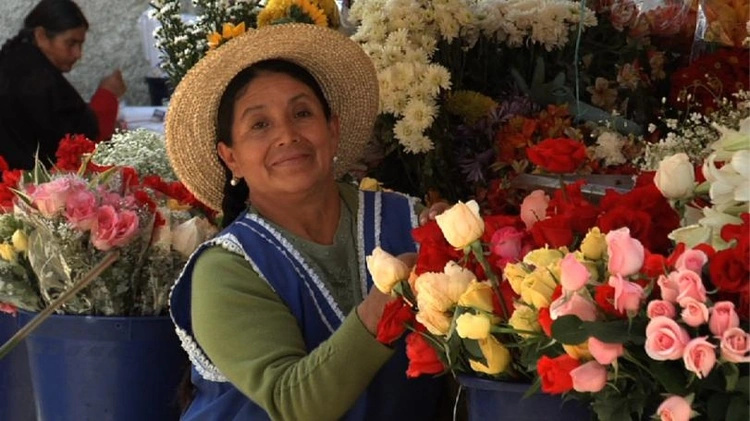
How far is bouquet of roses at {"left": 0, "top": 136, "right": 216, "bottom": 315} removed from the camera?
2.40 m

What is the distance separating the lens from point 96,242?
7.83ft

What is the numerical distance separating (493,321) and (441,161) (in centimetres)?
140

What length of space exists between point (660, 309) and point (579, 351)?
12cm

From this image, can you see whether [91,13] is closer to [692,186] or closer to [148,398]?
[148,398]

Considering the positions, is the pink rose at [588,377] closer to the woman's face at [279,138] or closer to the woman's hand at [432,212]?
the woman's hand at [432,212]

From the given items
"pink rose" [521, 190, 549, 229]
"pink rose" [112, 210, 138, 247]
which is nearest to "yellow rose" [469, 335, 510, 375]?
"pink rose" [521, 190, 549, 229]

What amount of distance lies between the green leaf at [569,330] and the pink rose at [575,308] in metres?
0.01

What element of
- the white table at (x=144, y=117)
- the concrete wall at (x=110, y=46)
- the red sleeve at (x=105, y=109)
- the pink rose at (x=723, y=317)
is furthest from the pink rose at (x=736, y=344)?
the concrete wall at (x=110, y=46)

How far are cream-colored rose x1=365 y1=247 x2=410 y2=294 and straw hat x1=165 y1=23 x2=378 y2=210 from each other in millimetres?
692

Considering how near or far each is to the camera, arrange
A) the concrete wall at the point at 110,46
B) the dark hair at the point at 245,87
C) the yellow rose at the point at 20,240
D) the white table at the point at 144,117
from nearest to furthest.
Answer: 1. the dark hair at the point at 245,87
2. the yellow rose at the point at 20,240
3. the white table at the point at 144,117
4. the concrete wall at the point at 110,46

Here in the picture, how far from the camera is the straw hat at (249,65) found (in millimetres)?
2188

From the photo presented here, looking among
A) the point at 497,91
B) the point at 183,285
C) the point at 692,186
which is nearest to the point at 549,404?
the point at 692,186

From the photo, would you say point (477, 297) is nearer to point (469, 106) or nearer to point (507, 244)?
point (507, 244)

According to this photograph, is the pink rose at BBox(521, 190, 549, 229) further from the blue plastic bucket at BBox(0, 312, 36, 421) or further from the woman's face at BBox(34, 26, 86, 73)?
the woman's face at BBox(34, 26, 86, 73)
